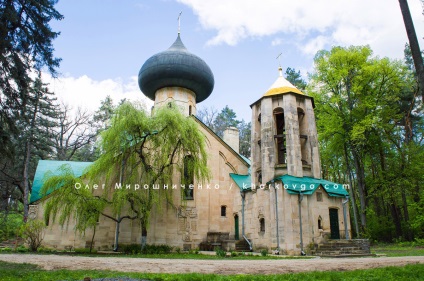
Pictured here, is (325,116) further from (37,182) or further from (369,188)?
(37,182)

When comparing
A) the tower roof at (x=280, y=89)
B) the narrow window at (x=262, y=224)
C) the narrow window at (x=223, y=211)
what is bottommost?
the narrow window at (x=262, y=224)

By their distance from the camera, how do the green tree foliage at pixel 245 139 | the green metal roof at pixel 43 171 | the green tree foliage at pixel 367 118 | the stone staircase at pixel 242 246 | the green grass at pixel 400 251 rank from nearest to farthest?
the green grass at pixel 400 251 < the stone staircase at pixel 242 246 < the green metal roof at pixel 43 171 < the green tree foliage at pixel 367 118 < the green tree foliage at pixel 245 139

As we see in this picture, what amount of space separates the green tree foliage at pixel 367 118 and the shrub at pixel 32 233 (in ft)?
60.0

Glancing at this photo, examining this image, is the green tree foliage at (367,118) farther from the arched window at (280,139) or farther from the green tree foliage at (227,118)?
the green tree foliage at (227,118)

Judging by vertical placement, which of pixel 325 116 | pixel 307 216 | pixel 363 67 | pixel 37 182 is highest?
pixel 363 67

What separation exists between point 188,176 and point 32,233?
25.0 ft

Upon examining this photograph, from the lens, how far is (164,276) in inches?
242

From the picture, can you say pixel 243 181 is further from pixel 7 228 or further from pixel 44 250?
pixel 7 228

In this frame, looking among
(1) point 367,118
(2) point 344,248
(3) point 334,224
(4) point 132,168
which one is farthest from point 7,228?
(1) point 367,118

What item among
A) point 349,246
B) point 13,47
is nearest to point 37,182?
point 13,47

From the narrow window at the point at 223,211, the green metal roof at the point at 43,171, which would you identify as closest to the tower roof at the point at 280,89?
the narrow window at the point at 223,211

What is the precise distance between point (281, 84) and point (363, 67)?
709 cm

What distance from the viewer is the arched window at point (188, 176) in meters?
15.5

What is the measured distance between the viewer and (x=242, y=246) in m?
16.4
